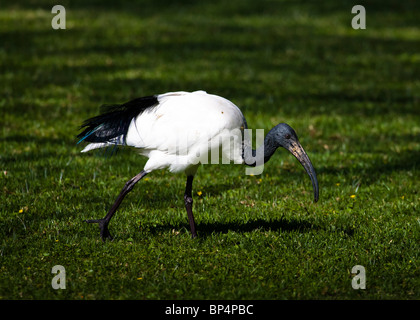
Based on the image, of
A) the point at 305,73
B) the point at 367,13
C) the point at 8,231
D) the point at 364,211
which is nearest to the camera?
the point at 8,231

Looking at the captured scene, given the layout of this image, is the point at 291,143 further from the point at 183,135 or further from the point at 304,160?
the point at 183,135

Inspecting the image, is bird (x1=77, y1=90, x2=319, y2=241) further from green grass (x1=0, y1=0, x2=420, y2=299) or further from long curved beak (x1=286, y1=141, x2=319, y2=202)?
green grass (x1=0, y1=0, x2=420, y2=299)

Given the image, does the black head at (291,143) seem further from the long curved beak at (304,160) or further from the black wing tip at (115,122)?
the black wing tip at (115,122)

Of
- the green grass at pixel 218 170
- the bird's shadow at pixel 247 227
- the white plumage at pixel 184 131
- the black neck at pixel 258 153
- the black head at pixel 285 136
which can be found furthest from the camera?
the bird's shadow at pixel 247 227

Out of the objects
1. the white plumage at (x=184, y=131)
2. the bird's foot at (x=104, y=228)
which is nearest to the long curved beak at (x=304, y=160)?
the white plumage at (x=184, y=131)

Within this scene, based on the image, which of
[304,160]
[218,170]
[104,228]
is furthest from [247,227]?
[218,170]

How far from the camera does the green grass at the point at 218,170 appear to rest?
201 inches

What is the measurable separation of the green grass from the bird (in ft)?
1.71

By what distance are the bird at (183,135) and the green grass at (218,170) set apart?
520 millimetres

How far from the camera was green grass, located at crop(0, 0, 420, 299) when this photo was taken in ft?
16.7
